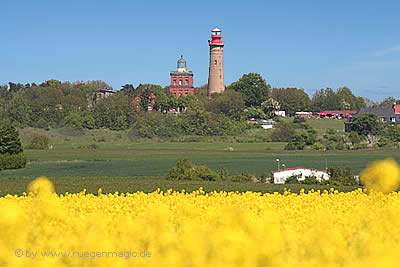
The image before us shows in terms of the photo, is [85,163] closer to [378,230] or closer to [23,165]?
[23,165]

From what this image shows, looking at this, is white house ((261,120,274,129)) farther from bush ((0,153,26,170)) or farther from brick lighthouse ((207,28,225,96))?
bush ((0,153,26,170))

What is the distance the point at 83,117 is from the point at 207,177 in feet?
289

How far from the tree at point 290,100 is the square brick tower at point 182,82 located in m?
25.8

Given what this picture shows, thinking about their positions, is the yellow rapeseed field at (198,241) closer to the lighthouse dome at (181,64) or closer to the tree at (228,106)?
the tree at (228,106)

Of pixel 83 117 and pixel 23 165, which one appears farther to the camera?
pixel 83 117

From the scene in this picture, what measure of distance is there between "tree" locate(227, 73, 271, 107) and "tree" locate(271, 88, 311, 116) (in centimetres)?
330

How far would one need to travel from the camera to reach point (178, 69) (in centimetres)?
17300

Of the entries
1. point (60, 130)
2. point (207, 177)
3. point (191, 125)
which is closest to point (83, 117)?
point (60, 130)

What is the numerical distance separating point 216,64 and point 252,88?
1216 centimetres

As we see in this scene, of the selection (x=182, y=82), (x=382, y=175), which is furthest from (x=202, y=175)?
(x=182, y=82)

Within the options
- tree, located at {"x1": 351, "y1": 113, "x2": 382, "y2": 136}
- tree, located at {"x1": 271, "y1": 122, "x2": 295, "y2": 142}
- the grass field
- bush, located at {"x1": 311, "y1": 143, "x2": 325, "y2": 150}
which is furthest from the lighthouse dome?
bush, located at {"x1": 311, "y1": 143, "x2": 325, "y2": 150}

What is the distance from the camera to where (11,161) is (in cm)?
6103

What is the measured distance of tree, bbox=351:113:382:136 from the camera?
4200 inches

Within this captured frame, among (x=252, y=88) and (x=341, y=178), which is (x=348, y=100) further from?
(x=341, y=178)
